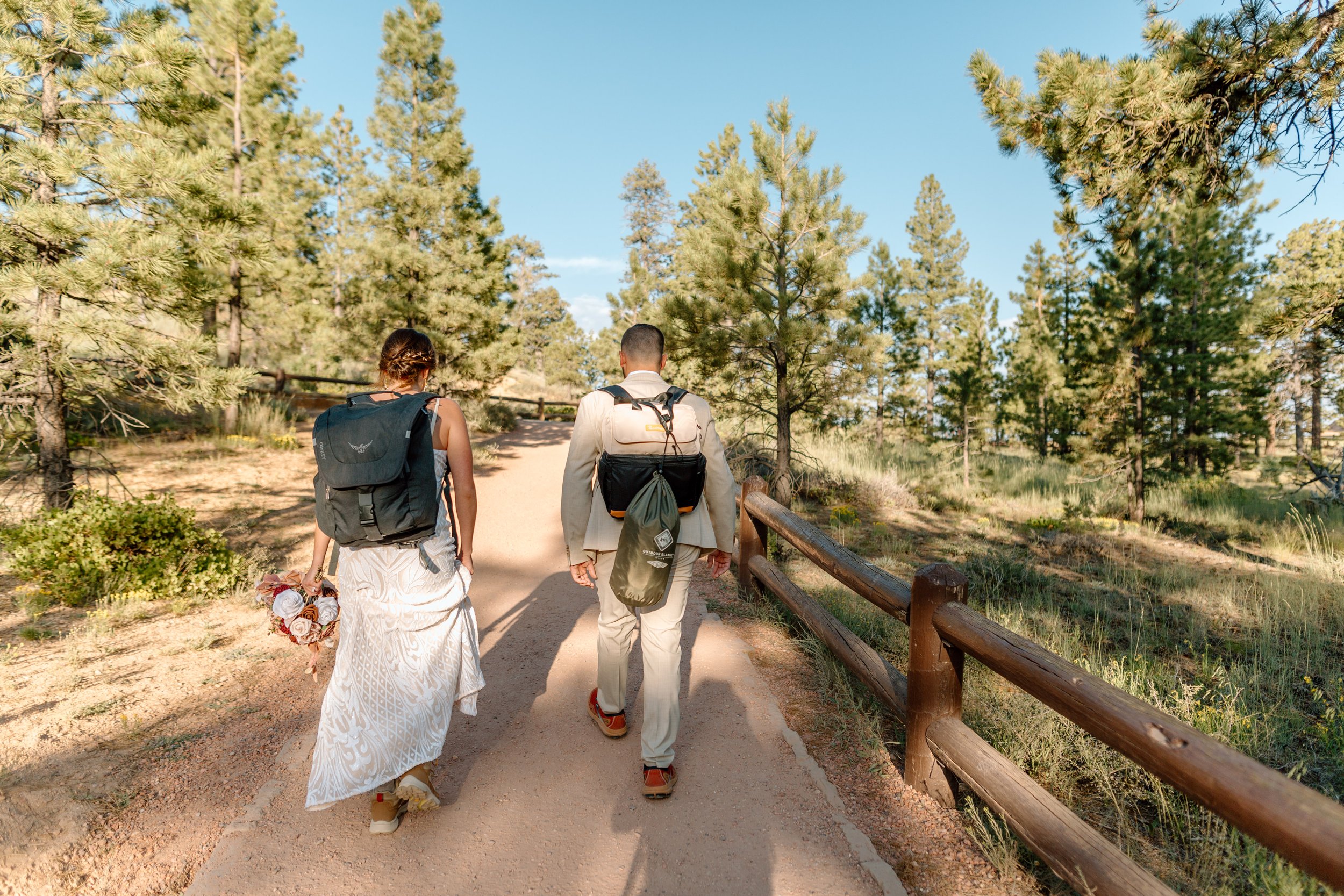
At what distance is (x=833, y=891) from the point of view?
234 cm

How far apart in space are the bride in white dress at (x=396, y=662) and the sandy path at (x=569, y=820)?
0.66ft

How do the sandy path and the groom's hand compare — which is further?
the groom's hand

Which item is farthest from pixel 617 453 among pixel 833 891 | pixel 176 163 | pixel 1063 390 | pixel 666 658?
pixel 1063 390

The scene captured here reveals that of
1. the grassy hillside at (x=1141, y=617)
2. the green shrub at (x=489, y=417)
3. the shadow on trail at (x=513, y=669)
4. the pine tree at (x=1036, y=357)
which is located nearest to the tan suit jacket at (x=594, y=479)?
the shadow on trail at (x=513, y=669)

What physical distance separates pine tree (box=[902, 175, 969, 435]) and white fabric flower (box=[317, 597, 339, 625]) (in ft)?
89.5

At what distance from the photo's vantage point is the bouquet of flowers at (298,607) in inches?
127

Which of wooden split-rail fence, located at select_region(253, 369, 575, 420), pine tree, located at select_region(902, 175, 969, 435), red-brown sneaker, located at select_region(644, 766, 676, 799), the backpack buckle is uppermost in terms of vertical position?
pine tree, located at select_region(902, 175, 969, 435)

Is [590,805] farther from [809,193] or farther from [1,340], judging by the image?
[809,193]

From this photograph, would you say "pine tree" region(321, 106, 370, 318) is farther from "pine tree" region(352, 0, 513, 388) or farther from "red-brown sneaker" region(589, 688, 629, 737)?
"red-brown sneaker" region(589, 688, 629, 737)

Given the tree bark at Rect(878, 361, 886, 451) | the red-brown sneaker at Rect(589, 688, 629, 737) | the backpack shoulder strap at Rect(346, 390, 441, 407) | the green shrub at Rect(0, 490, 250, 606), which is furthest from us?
the tree bark at Rect(878, 361, 886, 451)

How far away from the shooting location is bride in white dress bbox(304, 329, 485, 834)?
8.57 ft

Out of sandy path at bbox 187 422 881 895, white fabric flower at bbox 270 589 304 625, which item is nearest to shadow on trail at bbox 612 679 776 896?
sandy path at bbox 187 422 881 895

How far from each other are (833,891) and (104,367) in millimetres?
7007

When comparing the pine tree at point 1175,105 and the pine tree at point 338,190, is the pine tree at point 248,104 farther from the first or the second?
the pine tree at point 1175,105
